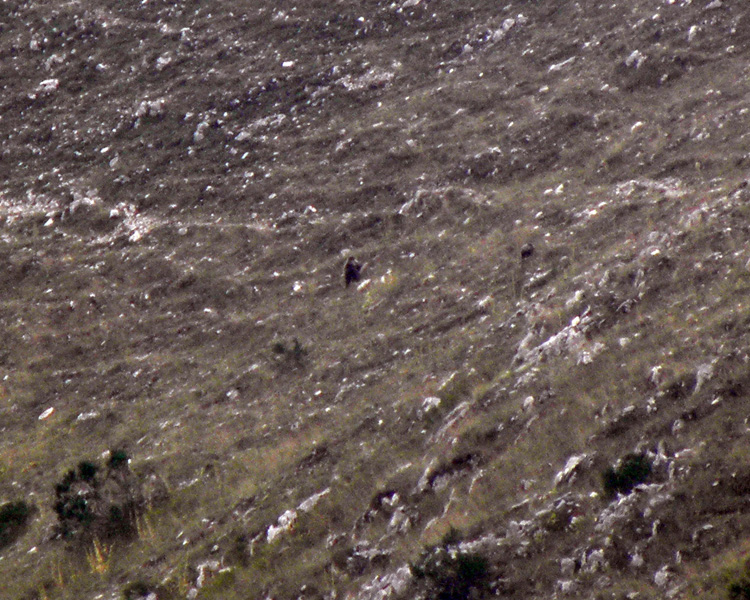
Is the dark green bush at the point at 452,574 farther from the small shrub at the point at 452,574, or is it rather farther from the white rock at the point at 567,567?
the white rock at the point at 567,567

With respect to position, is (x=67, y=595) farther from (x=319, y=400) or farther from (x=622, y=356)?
(x=622, y=356)

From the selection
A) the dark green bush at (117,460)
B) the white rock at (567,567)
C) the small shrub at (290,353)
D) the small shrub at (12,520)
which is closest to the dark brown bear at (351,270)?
the small shrub at (290,353)

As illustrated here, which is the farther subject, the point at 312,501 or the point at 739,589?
the point at 312,501

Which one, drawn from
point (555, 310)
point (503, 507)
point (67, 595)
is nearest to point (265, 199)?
point (555, 310)

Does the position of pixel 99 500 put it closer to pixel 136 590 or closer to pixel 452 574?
pixel 136 590

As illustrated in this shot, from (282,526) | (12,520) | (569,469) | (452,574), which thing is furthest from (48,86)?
(452,574)

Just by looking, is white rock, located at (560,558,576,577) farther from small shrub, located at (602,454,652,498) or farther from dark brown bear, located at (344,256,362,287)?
dark brown bear, located at (344,256,362,287)

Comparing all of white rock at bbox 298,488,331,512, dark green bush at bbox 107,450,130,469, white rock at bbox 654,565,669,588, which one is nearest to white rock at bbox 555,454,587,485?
white rock at bbox 654,565,669,588
